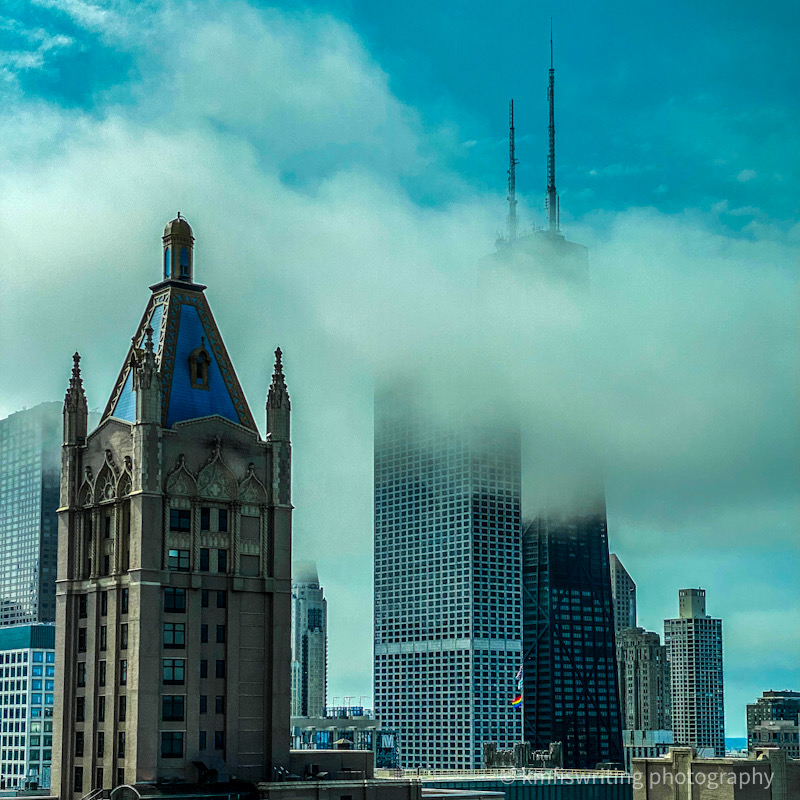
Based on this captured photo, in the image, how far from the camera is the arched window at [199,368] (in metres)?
121

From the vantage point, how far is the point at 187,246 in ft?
409

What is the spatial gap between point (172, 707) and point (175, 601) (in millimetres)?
8126

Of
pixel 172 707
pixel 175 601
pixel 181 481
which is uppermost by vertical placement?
pixel 181 481

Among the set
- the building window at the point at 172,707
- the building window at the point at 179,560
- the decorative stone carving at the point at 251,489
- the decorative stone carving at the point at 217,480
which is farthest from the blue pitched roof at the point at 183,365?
the building window at the point at 172,707

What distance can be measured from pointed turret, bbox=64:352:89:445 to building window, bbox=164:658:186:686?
71.4ft

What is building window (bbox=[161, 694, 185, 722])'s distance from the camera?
112 m

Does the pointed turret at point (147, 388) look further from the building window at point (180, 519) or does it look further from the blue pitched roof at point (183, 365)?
the building window at point (180, 519)

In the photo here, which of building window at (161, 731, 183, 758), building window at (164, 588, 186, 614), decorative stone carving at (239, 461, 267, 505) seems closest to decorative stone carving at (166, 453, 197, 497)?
decorative stone carving at (239, 461, 267, 505)

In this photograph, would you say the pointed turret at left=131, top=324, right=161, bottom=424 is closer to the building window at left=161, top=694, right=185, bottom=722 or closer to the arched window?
the arched window

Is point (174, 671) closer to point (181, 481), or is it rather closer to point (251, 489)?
point (181, 481)

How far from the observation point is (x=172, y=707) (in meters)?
112

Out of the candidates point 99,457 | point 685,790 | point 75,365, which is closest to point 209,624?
point 99,457

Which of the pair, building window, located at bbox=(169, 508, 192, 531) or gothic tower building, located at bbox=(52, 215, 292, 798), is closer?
gothic tower building, located at bbox=(52, 215, 292, 798)

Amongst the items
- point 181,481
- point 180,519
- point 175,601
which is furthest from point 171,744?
point 181,481
